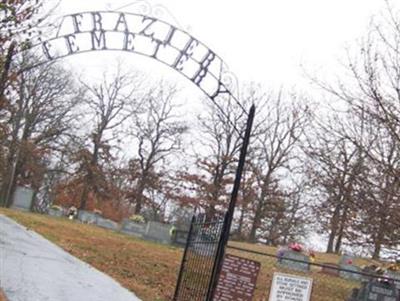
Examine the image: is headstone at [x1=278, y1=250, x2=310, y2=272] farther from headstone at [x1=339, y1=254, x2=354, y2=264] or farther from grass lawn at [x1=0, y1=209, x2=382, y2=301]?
headstone at [x1=339, y1=254, x2=354, y2=264]

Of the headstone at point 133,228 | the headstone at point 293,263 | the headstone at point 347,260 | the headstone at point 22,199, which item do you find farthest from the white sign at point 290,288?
the headstone at point 22,199

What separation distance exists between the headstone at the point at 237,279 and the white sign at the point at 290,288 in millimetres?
313

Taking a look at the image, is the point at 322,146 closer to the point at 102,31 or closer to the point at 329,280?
the point at 102,31

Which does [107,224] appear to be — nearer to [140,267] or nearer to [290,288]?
[140,267]

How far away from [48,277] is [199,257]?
267 cm

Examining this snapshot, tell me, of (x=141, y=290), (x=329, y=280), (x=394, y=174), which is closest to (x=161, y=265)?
(x=141, y=290)

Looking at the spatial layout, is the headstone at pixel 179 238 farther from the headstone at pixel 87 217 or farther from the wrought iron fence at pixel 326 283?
the headstone at pixel 87 217

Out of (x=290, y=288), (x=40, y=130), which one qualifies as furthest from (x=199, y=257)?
(x=40, y=130)

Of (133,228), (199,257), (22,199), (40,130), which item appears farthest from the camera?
(40,130)

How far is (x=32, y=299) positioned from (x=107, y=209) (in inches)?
2167

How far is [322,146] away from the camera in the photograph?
10.3 metres

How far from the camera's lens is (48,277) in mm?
10852

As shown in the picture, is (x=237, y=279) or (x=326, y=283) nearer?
(x=237, y=279)

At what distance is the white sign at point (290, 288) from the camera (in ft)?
30.5
